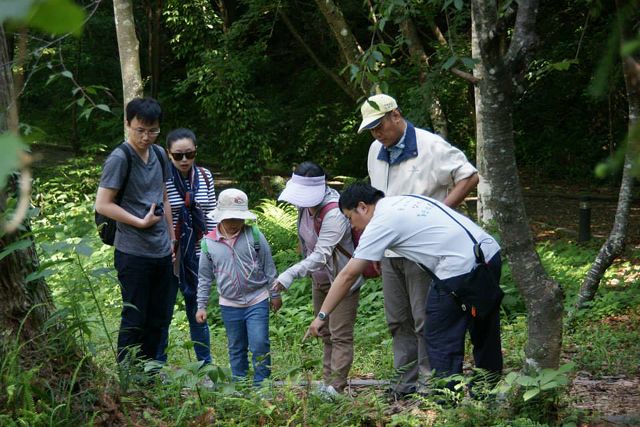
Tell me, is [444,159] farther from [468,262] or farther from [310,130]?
[310,130]

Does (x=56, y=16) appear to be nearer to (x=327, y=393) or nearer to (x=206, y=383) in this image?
(x=327, y=393)

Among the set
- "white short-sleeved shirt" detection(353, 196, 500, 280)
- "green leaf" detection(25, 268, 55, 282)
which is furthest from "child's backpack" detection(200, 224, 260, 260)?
"green leaf" detection(25, 268, 55, 282)

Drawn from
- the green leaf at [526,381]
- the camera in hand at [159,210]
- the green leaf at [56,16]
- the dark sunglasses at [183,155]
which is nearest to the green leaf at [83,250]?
the camera in hand at [159,210]

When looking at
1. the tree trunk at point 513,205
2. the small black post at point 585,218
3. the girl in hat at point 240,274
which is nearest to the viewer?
the tree trunk at point 513,205

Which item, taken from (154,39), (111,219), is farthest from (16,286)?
(154,39)

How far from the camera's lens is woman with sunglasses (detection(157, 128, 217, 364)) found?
6.09 meters

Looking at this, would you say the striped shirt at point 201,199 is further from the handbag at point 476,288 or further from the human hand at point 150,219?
the handbag at point 476,288

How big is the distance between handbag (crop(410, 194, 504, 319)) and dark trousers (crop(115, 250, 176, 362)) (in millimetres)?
1859

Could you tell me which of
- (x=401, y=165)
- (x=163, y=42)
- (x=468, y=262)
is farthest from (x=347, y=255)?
(x=163, y=42)

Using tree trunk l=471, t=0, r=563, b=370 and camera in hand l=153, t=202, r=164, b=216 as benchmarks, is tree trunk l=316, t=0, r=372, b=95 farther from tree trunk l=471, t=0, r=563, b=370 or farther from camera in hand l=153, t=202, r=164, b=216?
tree trunk l=471, t=0, r=563, b=370

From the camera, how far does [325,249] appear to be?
529 cm

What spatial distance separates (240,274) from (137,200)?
88 centimetres

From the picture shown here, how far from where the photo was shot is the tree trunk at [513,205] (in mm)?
4059

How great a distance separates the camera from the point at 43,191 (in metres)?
15.2
